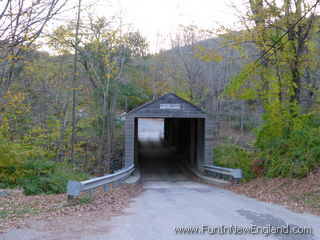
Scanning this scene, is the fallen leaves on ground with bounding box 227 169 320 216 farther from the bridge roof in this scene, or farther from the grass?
the bridge roof

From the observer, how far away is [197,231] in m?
6.76

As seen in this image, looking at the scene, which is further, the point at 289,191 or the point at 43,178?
the point at 43,178

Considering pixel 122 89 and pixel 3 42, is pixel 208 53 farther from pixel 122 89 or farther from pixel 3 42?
pixel 122 89

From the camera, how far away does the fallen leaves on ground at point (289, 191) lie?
32.0ft

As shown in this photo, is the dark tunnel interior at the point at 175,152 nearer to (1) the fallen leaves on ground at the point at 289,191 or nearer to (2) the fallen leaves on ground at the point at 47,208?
(1) the fallen leaves on ground at the point at 289,191

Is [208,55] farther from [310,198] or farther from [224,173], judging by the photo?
[310,198]

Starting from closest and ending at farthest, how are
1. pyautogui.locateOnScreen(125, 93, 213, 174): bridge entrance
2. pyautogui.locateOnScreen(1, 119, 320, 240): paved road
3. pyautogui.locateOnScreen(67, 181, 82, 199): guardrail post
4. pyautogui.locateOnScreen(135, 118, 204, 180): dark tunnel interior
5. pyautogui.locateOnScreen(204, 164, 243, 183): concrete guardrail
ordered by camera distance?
1. pyautogui.locateOnScreen(1, 119, 320, 240): paved road
2. pyautogui.locateOnScreen(67, 181, 82, 199): guardrail post
3. pyautogui.locateOnScreen(204, 164, 243, 183): concrete guardrail
4. pyautogui.locateOnScreen(125, 93, 213, 174): bridge entrance
5. pyautogui.locateOnScreen(135, 118, 204, 180): dark tunnel interior

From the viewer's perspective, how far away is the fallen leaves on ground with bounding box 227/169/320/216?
9758mm

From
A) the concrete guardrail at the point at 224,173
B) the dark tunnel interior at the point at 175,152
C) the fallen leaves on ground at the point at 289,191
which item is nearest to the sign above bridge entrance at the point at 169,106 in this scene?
the dark tunnel interior at the point at 175,152

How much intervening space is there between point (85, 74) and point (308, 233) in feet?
75.3

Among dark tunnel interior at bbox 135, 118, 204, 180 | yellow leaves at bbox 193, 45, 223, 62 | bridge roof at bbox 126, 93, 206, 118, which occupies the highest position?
yellow leaves at bbox 193, 45, 223, 62

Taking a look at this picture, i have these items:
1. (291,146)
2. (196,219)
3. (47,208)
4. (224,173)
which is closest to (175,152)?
(224,173)

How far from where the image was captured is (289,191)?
11.8 m

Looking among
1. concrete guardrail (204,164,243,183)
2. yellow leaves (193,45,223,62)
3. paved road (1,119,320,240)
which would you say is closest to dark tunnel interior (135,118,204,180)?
concrete guardrail (204,164,243,183)
